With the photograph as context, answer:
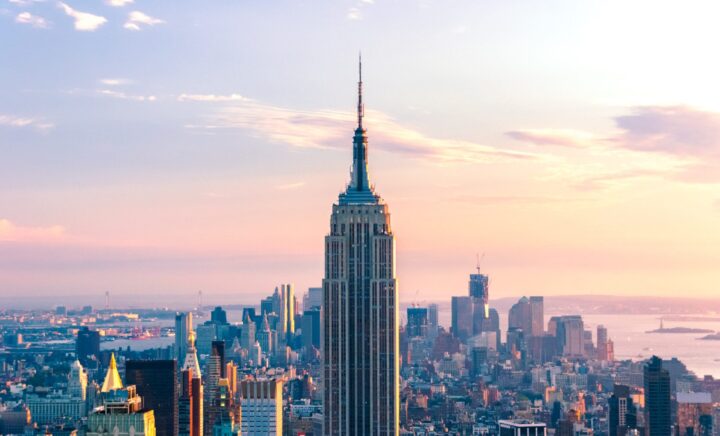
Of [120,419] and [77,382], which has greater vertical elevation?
[77,382]

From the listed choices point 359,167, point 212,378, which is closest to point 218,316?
point 212,378

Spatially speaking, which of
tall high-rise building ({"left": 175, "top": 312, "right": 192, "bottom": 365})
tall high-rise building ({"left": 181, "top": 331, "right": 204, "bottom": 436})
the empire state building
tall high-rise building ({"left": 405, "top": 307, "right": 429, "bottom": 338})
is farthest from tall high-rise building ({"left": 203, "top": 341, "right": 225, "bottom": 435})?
the empire state building

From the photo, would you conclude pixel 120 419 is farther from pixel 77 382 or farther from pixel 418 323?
pixel 418 323

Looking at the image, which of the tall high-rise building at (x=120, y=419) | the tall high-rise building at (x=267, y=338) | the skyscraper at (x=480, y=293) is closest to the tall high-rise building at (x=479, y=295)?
the skyscraper at (x=480, y=293)

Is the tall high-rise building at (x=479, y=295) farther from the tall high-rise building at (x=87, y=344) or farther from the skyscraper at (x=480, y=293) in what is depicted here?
the tall high-rise building at (x=87, y=344)

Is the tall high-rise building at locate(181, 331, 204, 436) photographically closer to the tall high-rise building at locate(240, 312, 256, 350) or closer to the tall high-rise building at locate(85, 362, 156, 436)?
the tall high-rise building at locate(240, 312, 256, 350)

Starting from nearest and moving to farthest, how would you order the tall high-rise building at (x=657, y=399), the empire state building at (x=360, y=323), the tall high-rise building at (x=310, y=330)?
the empire state building at (x=360, y=323)
the tall high-rise building at (x=657, y=399)
the tall high-rise building at (x=310, y=330)
